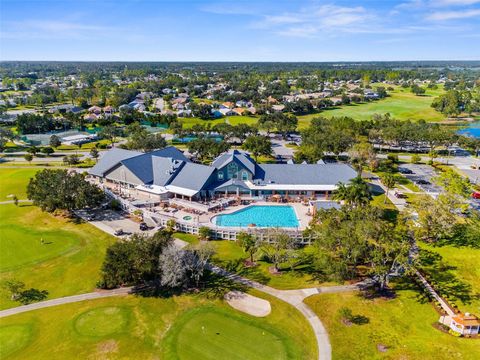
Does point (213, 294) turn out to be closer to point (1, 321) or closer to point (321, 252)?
point (321, 252)

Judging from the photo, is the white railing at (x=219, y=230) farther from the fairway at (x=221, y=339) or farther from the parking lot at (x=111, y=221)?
the fairway at (x=221, y=339)

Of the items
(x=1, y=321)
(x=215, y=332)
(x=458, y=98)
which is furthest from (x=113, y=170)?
(x=458, y=98)

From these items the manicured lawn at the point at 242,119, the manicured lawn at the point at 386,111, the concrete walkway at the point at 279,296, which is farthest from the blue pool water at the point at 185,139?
the concrete walkway at the point at 279,296

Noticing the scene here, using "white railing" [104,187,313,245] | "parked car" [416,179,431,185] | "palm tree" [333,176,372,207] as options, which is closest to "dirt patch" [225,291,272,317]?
"white railing" [104,187,313,245]

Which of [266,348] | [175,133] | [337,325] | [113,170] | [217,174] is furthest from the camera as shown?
[175,133]

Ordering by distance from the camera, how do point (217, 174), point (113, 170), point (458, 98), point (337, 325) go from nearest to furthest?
point (337, 325) → point (217, 174) → point (113, 170) → point (458, 98)

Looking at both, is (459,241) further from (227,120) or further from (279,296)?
(227,120)

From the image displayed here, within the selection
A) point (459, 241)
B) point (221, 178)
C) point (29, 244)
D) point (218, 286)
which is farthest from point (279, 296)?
point (29, 244)
